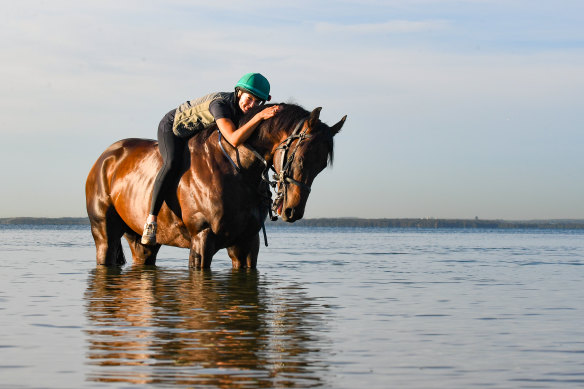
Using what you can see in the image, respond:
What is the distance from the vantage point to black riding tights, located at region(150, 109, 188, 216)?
9578 millimetres

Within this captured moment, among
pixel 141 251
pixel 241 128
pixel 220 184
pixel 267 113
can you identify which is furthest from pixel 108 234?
pixel 267 113

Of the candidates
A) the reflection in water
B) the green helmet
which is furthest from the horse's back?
the green helmet

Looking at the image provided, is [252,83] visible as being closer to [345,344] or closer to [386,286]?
[386,286]

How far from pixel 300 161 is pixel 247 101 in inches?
58.0

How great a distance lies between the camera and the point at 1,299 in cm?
816

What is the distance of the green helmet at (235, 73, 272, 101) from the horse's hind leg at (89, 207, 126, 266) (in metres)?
2.84

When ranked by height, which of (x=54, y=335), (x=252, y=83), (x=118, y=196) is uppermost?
(x=252, y=83)

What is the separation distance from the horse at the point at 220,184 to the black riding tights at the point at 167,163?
93 mm

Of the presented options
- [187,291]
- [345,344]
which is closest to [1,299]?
[187,291]

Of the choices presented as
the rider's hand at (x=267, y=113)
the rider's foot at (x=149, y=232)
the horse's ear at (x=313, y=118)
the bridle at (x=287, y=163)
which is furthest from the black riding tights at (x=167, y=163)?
the horse's ear at (x=313, y=118)

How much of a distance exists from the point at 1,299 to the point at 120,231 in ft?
10.9

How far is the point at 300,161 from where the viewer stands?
8.27 metres

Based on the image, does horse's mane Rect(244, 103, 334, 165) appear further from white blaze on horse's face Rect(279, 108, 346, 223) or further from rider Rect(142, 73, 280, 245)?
rider Rect(142, 73, 280, 245)

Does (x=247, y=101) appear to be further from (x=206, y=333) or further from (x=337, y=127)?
(x=206, y=333)
